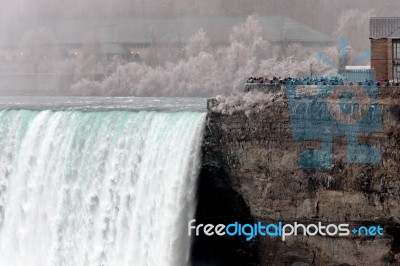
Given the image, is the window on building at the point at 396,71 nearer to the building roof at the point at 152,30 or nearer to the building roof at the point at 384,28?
the building roof at the point at 384,28

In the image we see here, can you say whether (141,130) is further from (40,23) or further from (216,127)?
(40,23)

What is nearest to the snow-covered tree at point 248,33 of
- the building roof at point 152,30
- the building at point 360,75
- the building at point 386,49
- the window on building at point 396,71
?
Result: the building roof at point 152,30

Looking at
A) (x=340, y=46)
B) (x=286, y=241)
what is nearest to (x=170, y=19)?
(x=340, y=46)

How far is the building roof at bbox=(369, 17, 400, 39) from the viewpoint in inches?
2312

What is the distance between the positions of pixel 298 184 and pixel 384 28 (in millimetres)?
12139

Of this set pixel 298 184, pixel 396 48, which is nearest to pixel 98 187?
pixel 298 184

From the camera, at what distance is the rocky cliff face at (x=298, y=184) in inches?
2042

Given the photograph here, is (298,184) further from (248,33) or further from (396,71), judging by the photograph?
(248,33)

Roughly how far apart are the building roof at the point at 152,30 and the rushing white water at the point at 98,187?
76957 mm

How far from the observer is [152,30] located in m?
154

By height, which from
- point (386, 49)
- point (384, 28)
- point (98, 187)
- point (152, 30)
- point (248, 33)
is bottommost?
point (98, 187)

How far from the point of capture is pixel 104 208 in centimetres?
5912

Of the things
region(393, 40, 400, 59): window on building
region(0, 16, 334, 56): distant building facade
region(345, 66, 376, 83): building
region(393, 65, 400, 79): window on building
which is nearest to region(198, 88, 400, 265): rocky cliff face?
region(393, 65, 400, 79): window on building

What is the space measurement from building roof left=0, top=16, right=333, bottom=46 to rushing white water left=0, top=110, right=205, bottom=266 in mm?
76957
